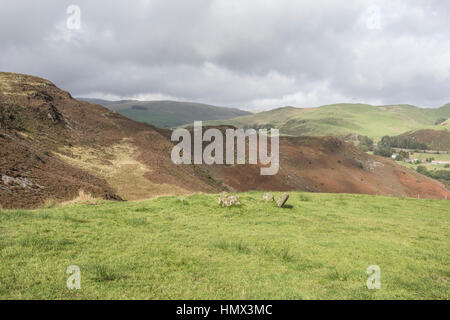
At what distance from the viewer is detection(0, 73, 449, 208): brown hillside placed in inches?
813

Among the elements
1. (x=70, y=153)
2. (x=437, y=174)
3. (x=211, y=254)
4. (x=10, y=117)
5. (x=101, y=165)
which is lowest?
(x=437, y=174)

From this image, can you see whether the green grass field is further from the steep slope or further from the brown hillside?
the brown hillside

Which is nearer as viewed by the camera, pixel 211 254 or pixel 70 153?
pixel 211 254

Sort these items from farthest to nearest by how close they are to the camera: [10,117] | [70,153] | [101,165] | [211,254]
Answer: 1. [10,117]
2. [70,153]
3. [101,165]
4. [211,254]

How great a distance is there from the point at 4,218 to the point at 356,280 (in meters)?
14.6

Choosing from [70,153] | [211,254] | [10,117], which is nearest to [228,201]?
[211,254]

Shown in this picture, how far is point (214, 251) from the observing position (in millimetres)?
10547

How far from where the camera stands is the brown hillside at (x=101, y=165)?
67.7 ft

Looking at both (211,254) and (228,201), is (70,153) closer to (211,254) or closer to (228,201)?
(228,201)

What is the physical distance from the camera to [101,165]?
1299 inches

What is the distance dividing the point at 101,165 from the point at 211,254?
2758 centimetres
